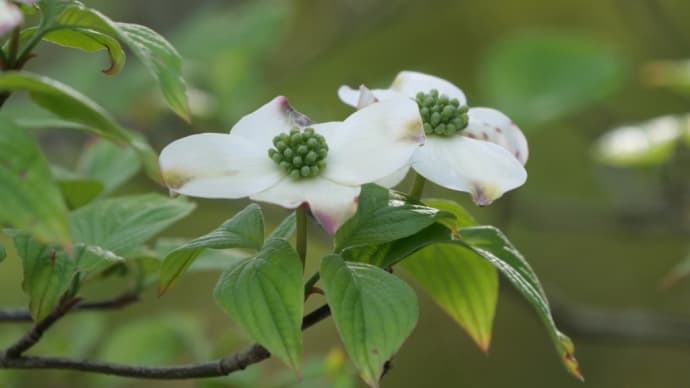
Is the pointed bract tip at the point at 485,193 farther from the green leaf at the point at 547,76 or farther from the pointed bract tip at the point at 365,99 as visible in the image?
the green leaf at the point at 547,76

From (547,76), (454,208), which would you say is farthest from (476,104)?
(454,208)

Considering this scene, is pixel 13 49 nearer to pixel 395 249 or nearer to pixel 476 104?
pixel 395 249

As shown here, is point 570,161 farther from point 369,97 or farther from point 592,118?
point 369,97

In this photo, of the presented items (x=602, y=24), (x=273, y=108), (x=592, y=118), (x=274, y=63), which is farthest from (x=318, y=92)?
(x=273, y=108)

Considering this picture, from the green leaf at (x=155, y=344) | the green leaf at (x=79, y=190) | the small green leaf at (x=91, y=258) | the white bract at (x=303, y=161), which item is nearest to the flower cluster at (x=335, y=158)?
the white bract at (x=303, y=161)

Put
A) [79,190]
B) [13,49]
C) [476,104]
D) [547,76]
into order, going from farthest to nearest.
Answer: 1. [476,104]
2. [547,76]
3. [79,190]
4. [13,49]

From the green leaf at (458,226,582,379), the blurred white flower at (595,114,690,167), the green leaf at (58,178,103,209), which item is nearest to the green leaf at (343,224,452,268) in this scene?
the green leaf at (458,226,582,379)

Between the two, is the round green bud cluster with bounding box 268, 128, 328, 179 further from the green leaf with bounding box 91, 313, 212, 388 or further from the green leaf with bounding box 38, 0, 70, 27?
the green leaf with bounding box 91, 313, 212, 388
